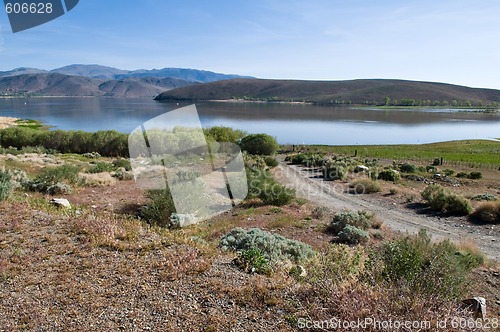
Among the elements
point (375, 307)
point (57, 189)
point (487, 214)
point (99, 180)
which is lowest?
point (487, 214)

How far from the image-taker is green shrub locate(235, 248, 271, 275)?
553 centimetres

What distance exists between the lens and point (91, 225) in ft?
22.6

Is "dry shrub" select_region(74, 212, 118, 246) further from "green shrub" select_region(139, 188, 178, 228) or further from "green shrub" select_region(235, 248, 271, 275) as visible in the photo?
"green shrub" select_region(139, 188, 178, 228)

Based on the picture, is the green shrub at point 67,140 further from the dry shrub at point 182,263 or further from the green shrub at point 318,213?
the dry shrub at point 182,263

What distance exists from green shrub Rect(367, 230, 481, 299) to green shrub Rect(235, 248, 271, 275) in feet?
5.17

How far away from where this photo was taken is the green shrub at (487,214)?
13.0 m

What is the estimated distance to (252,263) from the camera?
5699 mm

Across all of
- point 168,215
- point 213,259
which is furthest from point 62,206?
point 213,259

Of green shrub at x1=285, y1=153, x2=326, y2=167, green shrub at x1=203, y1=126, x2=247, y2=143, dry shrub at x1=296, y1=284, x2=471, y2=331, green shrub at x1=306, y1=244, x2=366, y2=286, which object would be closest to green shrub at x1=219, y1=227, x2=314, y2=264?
green shrub at x1=306, y1=244, x2=366, y2=286

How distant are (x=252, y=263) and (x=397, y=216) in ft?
32.8

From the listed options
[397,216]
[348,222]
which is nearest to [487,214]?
[397,216]

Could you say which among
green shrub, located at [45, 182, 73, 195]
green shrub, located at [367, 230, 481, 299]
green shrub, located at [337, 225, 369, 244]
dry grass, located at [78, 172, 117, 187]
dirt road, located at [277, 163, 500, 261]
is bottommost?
dirt road, located at [277, 163, 500, 261]

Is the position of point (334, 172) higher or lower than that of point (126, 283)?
lower

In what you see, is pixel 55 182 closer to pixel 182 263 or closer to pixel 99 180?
pixel 99 180
